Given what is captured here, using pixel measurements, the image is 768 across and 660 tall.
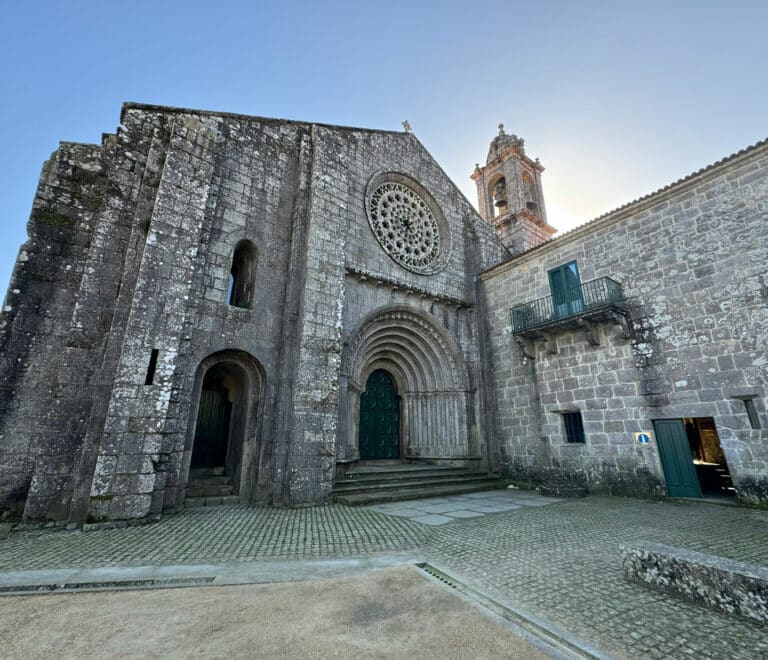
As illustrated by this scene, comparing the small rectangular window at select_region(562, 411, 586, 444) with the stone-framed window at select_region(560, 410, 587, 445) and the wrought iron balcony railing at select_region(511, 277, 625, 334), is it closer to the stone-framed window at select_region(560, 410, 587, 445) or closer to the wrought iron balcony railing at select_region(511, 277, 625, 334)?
the stone-framed window at select_region(560, 410, 587, 445)

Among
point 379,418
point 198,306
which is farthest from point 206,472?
point 379,418

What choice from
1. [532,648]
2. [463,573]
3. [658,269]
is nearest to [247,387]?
[463,573]

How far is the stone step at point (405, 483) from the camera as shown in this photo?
8625 mm

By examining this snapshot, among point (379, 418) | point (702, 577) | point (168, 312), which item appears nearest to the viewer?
point (702, 577)

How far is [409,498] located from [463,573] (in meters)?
5.07

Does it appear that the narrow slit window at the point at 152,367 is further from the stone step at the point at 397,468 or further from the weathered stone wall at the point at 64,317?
the stone step at the point at 397,468

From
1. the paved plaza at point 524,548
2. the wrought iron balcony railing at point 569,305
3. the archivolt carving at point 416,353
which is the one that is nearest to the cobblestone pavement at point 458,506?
the paved plaza at point 524,548

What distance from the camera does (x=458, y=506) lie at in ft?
25.4

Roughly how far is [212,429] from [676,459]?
10940mm

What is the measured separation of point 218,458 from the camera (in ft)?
30.5

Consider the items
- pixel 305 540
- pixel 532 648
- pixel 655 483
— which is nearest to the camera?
pixel 532 648

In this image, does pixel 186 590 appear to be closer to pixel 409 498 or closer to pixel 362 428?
pixel 409 498

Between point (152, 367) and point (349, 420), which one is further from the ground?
point (152, 367)

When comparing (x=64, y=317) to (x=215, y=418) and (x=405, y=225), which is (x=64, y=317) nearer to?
(x=215, y=418)
